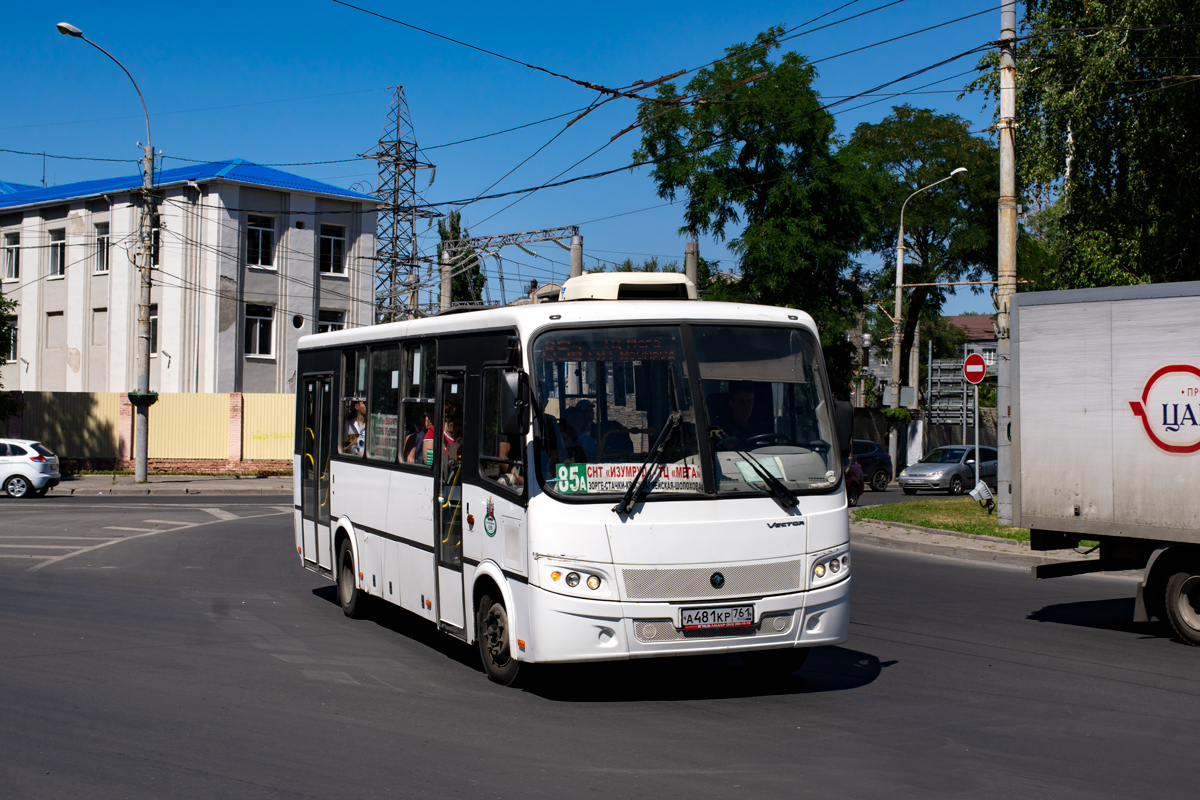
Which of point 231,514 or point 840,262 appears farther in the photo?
point 840,262

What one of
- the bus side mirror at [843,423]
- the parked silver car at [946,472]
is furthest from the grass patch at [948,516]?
the bus side mirror at [843,423]

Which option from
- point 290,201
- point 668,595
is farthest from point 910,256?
point 668,595

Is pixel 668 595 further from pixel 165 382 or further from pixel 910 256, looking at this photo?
pixel 910 256

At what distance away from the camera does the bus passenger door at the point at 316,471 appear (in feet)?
40.0

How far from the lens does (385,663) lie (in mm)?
9094

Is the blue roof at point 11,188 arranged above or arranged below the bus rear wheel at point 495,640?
above

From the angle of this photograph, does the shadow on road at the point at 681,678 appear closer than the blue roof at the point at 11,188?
Yes

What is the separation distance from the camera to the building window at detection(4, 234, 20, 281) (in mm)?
48562

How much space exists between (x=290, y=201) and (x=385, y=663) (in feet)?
128

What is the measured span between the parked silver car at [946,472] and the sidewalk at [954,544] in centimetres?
1457

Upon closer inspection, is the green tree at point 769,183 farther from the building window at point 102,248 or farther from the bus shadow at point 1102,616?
the bus shadow at point 1102,616

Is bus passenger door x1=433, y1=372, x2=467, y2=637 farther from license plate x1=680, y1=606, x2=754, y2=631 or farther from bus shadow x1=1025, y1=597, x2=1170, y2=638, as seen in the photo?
bus shadow x1=1025, y1=597, x2=1170, y2=638

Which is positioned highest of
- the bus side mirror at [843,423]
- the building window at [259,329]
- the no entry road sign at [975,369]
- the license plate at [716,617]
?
the building window at [259,329]

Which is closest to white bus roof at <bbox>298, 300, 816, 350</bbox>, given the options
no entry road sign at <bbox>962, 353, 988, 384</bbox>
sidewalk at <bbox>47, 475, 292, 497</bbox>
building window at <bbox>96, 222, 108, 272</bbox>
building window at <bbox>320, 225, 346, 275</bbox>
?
no entry road sign at <bbox>962, 353, 988, 384</bbox>
